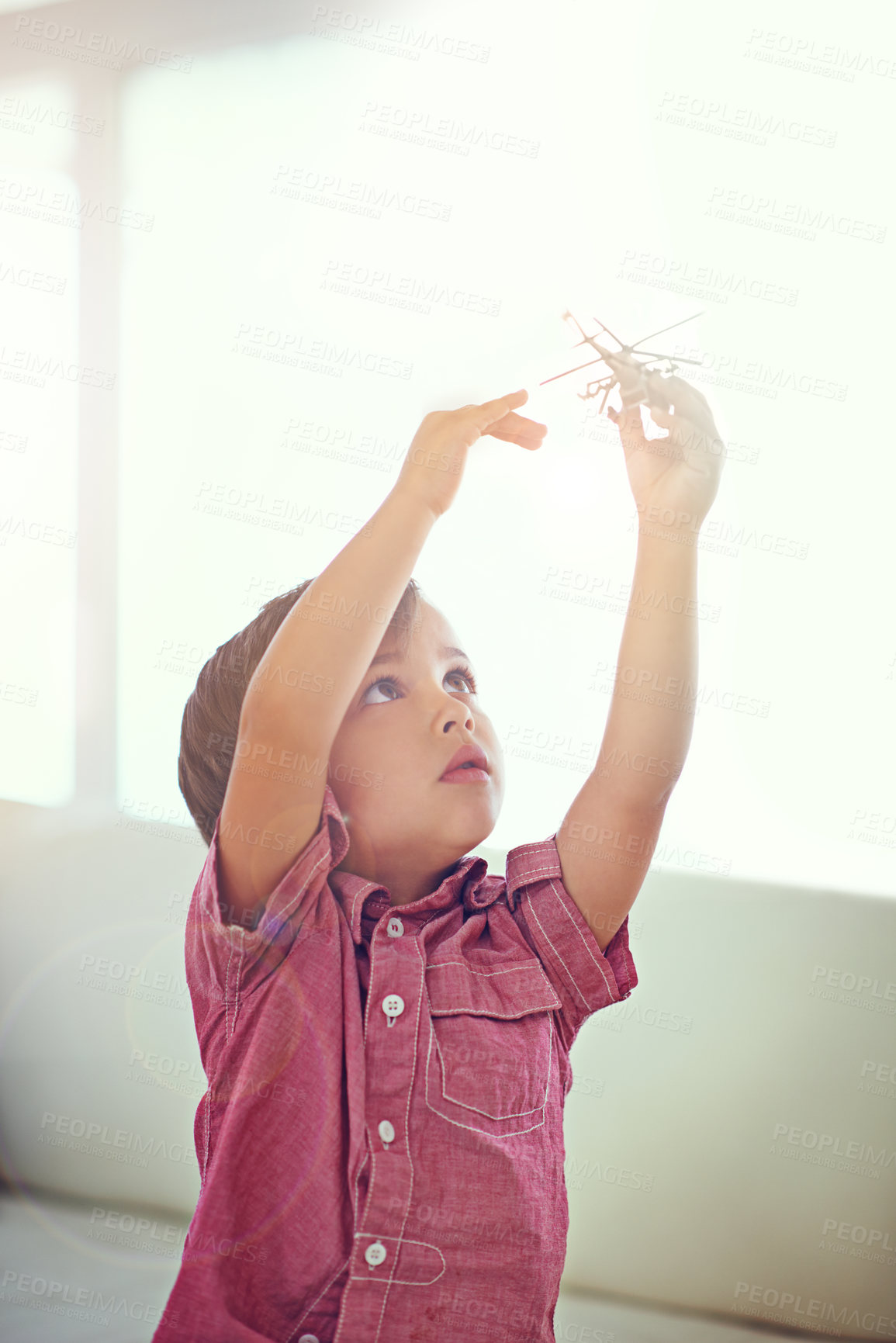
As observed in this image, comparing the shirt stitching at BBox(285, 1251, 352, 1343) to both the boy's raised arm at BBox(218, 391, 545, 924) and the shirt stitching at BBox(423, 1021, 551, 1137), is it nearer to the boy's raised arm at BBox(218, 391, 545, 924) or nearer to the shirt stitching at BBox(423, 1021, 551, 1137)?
the shirt stitching at BBox(423, 1021, 551, 1137)

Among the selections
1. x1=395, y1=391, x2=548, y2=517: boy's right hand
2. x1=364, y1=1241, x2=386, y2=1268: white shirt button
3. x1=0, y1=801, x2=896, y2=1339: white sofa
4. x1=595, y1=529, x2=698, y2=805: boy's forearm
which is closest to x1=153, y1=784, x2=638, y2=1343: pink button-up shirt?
x1=364, y1=1241, x2=386, y2=1268: white shirt button

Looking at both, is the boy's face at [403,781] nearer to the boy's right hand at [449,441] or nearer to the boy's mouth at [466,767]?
the boy's mouth at [466,767]

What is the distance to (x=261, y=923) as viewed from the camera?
671mm

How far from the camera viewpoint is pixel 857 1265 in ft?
3.43

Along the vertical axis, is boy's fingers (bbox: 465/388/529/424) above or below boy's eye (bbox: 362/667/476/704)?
above

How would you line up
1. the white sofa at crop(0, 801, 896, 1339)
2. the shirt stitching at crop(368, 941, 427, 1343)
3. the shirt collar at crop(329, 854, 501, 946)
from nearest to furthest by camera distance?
the shirt stitching at crop(368, 941, 427, 1343)
the shirt collar at crop(329, 854, 501, 946)
the white sofa at crop(0, 801, 896, 1339)

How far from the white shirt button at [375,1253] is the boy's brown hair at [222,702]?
0.37 metres

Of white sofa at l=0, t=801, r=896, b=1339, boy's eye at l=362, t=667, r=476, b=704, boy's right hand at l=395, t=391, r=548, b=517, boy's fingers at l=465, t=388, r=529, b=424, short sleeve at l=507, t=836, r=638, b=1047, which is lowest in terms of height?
white sofa at l=0, t=801, r=896, b=1339

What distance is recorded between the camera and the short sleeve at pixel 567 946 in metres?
0.74

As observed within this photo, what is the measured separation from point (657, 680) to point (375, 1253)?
458 mm

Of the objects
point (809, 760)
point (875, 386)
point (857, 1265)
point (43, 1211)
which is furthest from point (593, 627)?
point (43, 1211)

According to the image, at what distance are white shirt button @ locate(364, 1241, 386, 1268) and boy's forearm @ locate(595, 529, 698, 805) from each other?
1.20 feet

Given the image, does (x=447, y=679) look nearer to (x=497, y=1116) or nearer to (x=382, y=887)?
(x=382, y=887)

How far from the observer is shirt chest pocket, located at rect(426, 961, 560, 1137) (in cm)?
66
